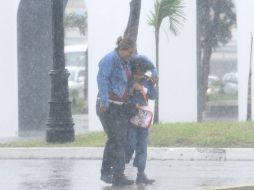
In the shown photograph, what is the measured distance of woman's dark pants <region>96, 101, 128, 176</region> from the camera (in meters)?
10.1

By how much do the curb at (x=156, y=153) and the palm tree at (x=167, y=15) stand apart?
462 cm

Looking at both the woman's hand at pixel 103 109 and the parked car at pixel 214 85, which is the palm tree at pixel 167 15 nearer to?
the woman's hand at pixel 103 109

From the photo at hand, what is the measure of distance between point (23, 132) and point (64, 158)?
6.47m

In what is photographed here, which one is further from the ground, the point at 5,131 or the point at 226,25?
the point at 226,25

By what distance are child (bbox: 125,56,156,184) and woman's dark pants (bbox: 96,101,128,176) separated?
0.20m

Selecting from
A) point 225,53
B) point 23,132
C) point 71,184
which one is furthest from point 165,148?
point 225,53

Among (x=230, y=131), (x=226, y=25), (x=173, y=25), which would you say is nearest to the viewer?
(x=230, y=131)

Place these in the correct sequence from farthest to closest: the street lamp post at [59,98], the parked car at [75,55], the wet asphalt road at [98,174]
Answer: the parked car at [75,55] < the street lamp post at [59,98] < the wet asphalt road at [98,174]

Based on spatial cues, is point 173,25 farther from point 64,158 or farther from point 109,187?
point 109,187

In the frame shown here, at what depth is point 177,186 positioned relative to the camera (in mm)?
10328

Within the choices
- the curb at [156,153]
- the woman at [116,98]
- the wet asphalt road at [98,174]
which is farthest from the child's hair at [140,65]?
the curb at [156,153]

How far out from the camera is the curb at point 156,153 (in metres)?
13.6

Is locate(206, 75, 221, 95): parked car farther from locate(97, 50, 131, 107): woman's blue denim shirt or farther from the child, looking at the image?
locate(97, 50, 131, 107): woman's blue denim shirt

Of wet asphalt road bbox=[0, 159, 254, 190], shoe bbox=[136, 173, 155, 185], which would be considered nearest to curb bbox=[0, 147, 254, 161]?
wet asphalt road bbox=[0, 159, 254, 190]
